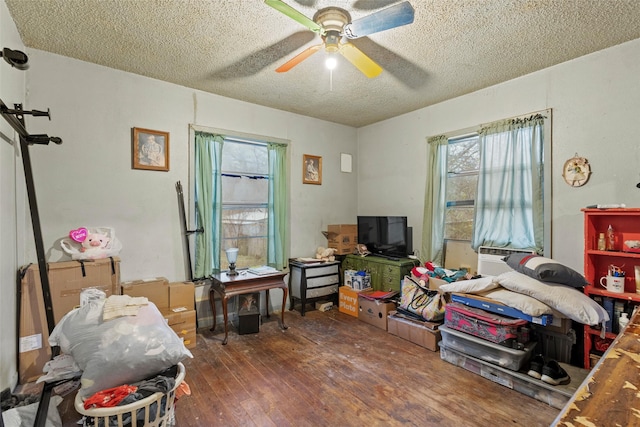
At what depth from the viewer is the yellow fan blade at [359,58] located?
2.11m

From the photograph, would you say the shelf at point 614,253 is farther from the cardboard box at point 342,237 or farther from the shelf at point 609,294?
the cardboard box at point 342,237

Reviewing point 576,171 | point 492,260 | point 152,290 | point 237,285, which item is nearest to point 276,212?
point 237,285

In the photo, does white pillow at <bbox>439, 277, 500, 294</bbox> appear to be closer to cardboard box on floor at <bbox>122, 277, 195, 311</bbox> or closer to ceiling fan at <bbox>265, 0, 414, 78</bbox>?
ceiling fan at <bbox>265, 0, 414, 78</bbox>

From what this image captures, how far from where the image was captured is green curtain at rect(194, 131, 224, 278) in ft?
11.4

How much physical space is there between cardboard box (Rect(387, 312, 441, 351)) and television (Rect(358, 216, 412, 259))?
0.90 meters

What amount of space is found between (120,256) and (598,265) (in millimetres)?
4297

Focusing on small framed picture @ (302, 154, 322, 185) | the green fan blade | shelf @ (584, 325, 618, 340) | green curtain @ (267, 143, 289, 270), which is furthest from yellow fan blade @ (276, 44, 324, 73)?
shelf @ (584, 325, 618, 340)

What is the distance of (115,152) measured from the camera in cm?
304

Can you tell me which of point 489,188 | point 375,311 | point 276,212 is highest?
point 489,188

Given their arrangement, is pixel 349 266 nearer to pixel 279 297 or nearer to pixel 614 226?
pixel 279 297

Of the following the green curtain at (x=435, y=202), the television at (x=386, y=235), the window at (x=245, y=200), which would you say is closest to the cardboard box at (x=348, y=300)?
the television at (x=386, y=235)

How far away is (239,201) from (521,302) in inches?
122

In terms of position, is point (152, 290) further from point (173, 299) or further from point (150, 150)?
point (150, 150)

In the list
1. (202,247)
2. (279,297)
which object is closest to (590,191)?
(279,297)
